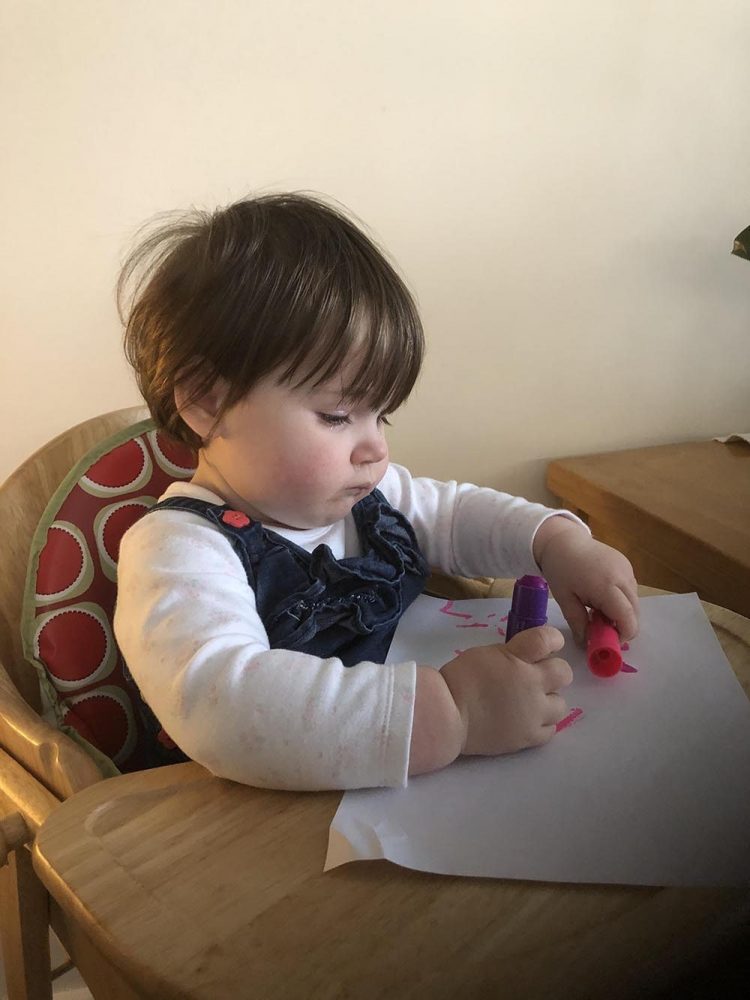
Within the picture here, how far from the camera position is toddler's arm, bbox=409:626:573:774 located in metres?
0.47

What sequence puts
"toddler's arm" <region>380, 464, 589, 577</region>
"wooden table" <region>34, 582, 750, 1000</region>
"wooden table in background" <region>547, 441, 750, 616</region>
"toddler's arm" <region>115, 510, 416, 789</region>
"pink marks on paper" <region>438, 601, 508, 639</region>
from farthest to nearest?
1. "wooden table in background" <region>547, 441, 750, 616</region>
2. "toddler's arm" <region>380, 464, 589, 577</region>
3. "pink marks on paper" <region>438, 601, 508, 639</region>
4. "toddler's arm" <region>115, 510, 416, 789</region>
5. "wooden table" <region>34, 582, 750, 1000</region>

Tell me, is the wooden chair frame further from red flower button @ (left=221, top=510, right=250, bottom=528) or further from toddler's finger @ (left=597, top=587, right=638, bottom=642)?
toddler's finger @ (left=597, top=587, right=638, bottom=642)

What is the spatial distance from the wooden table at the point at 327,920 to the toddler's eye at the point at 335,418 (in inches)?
10.7

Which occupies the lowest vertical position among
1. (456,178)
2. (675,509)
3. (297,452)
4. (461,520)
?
(675,509)

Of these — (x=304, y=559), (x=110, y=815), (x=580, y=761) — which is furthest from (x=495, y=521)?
(x=110, y=815)

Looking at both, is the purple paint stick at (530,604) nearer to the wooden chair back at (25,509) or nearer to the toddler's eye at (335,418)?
the toddler's eye at (335,418)

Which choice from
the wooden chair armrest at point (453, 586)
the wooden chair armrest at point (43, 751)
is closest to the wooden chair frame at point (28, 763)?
the wooden chair armrest at point (43, 751)

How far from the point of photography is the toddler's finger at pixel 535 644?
20.2 inches

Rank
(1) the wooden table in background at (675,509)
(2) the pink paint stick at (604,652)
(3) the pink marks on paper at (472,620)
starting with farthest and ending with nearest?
1. (1) the wooden table in background at (675,509)
2. (3) the pink marks on paper at (472,620)
3. (2) the pink paint stick at (604,652)

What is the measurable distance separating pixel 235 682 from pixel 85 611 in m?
0.25

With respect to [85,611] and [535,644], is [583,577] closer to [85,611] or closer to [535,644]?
[535,644]

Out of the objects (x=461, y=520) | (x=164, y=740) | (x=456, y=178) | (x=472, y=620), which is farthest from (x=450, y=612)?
(x=456, y=178)

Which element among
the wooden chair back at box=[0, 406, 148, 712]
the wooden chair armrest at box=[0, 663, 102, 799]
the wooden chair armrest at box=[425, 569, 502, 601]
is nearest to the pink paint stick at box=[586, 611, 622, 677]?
the wooden chair armrest at box=[425, 569, 502, 601]

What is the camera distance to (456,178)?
1.00 m
